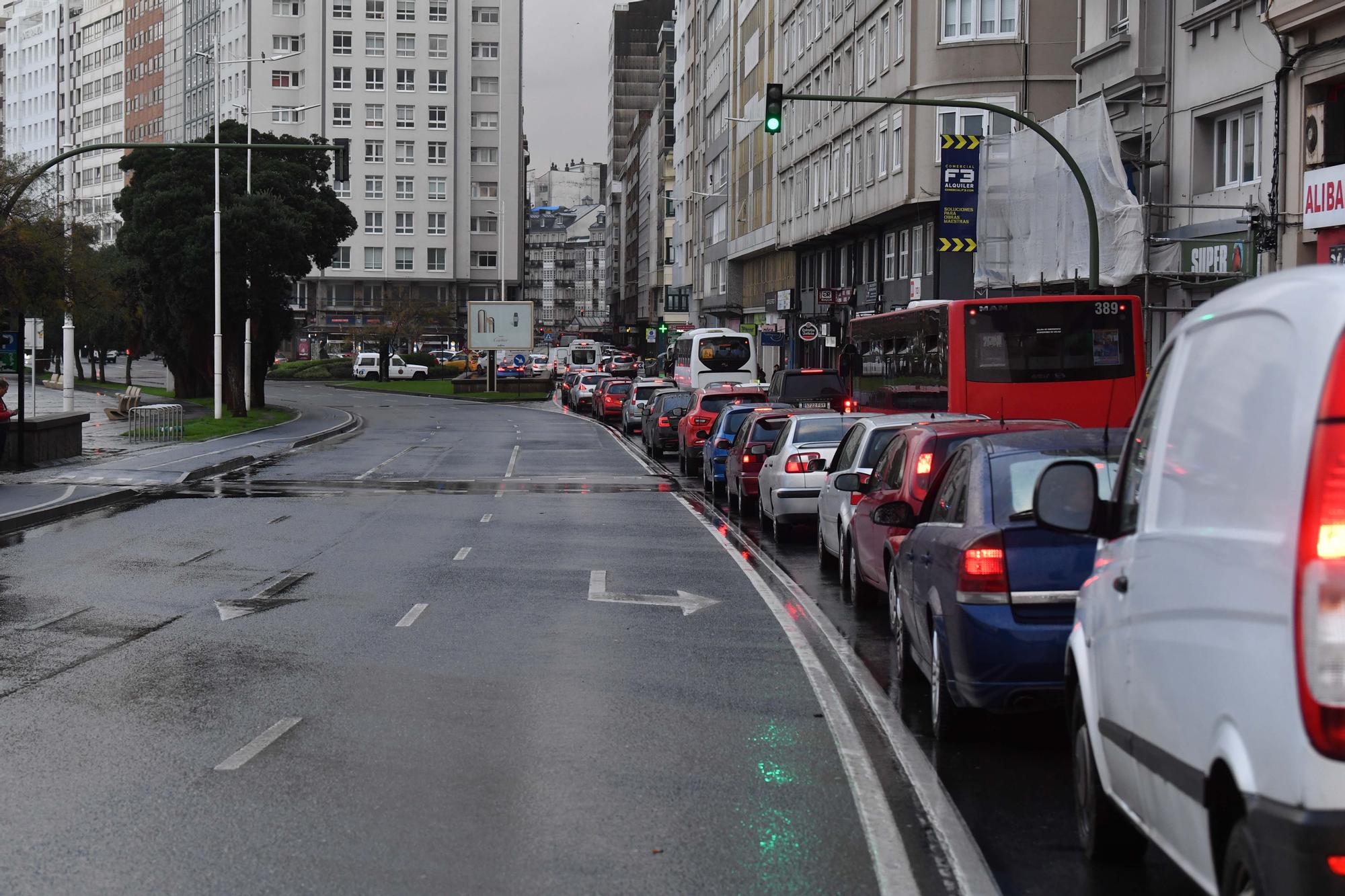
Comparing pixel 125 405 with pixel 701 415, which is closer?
pixel 701 415

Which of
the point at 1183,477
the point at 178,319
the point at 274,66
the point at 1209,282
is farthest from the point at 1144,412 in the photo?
the point at 274,66

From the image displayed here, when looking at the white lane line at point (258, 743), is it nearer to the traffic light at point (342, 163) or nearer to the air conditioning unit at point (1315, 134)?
the air conditioning unit at point (1315, 134)

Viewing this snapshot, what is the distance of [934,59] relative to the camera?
47406 millimetres

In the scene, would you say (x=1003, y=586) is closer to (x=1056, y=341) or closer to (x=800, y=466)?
(x=800, y=466)

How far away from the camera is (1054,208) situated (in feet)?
120

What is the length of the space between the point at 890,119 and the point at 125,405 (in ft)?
83.6

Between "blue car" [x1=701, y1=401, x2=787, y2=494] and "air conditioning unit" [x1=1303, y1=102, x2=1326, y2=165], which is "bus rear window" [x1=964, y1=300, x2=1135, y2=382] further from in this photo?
"blue car" [x1=701, y1=401, x2=787, y2=494]

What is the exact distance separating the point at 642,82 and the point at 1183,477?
655 feet

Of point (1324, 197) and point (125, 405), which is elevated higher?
point (1324, 197)

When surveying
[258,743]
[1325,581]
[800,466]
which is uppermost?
[1325,581]

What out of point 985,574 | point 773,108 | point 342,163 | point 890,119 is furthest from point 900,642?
point 890,119

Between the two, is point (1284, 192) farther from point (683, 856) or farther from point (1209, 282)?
point (683, 856)

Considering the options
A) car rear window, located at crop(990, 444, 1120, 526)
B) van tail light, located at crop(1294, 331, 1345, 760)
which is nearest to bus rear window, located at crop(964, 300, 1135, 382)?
car rear window, located at crop(990, 444, 1120, 526)

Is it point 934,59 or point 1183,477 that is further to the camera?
point 934,59
